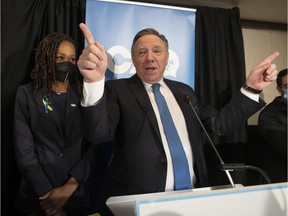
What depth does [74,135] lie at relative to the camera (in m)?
1.44

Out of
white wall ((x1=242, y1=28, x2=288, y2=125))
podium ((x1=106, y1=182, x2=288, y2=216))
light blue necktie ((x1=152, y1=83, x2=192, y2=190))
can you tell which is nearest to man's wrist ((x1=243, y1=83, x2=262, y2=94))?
light blue necktie ((x1=152, y1=83, x2=192, y2=190))

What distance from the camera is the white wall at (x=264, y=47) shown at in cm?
262

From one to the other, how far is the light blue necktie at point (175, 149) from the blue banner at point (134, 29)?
546mm

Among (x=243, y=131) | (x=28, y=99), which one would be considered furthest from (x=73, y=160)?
(x=243, y=131)

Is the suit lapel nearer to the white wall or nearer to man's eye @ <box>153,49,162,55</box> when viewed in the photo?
man's eye @ <box>153,49,162,55</box>

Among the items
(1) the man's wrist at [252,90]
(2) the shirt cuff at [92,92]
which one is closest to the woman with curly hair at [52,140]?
(2) the shirt cuff at [92,92]

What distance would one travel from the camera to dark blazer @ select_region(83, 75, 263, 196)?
1.12 metres

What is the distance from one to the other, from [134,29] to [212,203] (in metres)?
1.45

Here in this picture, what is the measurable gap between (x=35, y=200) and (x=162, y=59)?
1.11 meters

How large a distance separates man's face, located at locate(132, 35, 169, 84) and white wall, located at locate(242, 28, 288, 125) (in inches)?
63.8

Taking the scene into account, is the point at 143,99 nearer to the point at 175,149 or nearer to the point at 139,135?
the point at 139,135

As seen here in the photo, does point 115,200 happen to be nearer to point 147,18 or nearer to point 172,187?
point 172,187

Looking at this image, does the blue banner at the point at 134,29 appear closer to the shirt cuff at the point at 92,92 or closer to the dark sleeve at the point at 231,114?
the dark sleeve at the point at 231,114

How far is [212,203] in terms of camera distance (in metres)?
0.61
